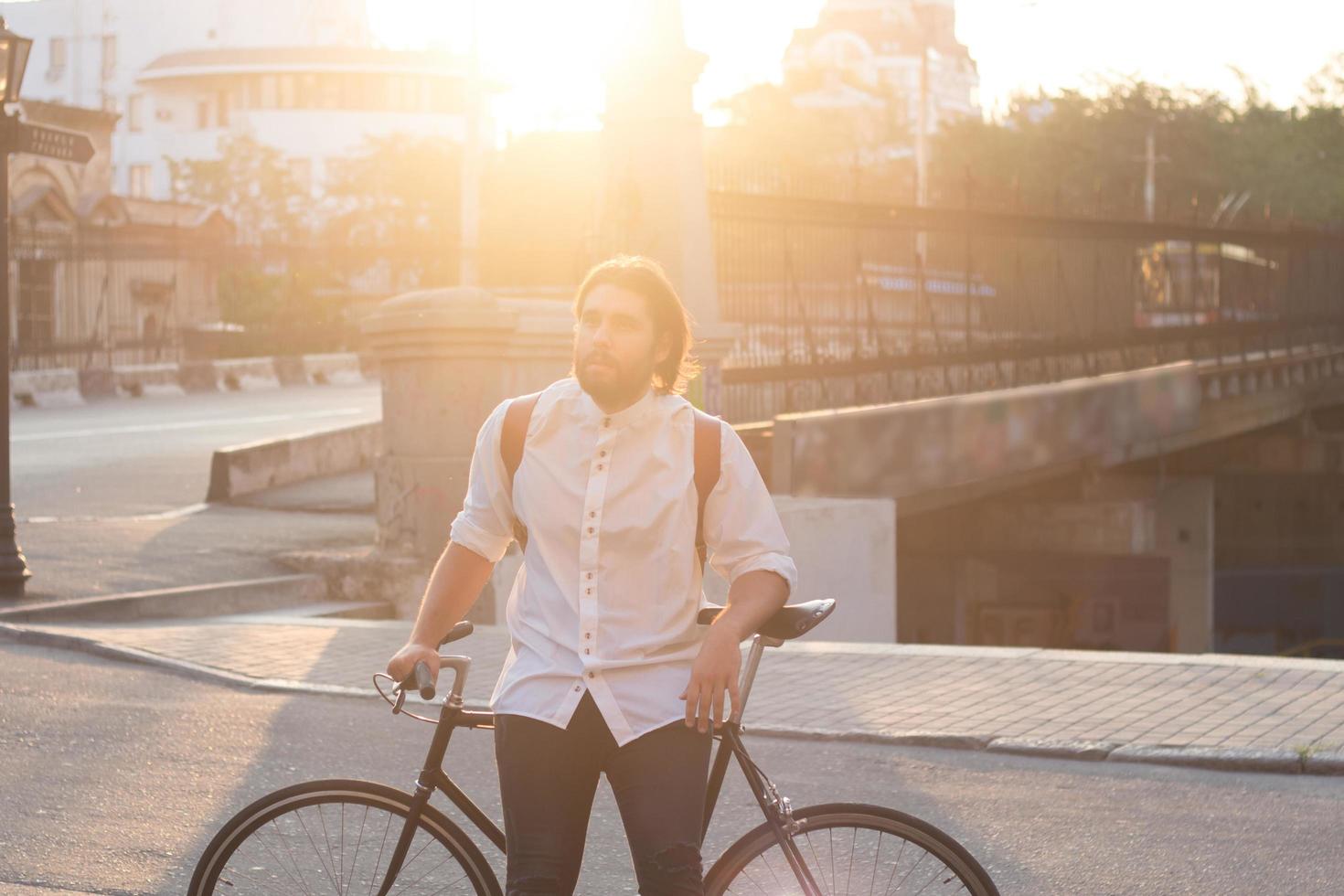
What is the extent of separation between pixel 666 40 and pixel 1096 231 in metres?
13.1

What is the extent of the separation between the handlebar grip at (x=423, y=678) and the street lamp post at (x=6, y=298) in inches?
348

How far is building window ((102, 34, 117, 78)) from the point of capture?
111 m

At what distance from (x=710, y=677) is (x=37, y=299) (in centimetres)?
4113

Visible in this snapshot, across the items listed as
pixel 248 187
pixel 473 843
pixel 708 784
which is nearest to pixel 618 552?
pixel 708 784

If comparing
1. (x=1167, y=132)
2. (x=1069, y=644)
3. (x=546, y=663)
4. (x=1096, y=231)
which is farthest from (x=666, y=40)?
(x=1167, y=132)

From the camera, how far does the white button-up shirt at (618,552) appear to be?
358 centimetres

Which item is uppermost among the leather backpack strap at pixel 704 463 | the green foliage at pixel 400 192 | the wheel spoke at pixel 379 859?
the green foliage at pixel 400 192

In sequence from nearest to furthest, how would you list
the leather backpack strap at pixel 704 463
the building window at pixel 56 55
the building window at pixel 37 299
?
1. the leather backpack strap at pixel 704 463
2. the building window at pixel 37 299
3. the building window at pixel 56 55

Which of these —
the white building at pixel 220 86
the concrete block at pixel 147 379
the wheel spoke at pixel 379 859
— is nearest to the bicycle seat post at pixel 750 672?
the wheel spoke at pixel 379 859

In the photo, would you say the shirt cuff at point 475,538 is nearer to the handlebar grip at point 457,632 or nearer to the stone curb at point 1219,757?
the handlebar grip at point 457,632

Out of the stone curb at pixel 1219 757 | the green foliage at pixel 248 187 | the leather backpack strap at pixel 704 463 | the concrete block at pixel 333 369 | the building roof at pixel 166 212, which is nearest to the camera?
the leather backpack strap at pixel 704 463

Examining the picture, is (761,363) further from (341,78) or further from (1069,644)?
(341,78)

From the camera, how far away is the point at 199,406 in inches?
1150

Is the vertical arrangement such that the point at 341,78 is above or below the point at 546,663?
above
